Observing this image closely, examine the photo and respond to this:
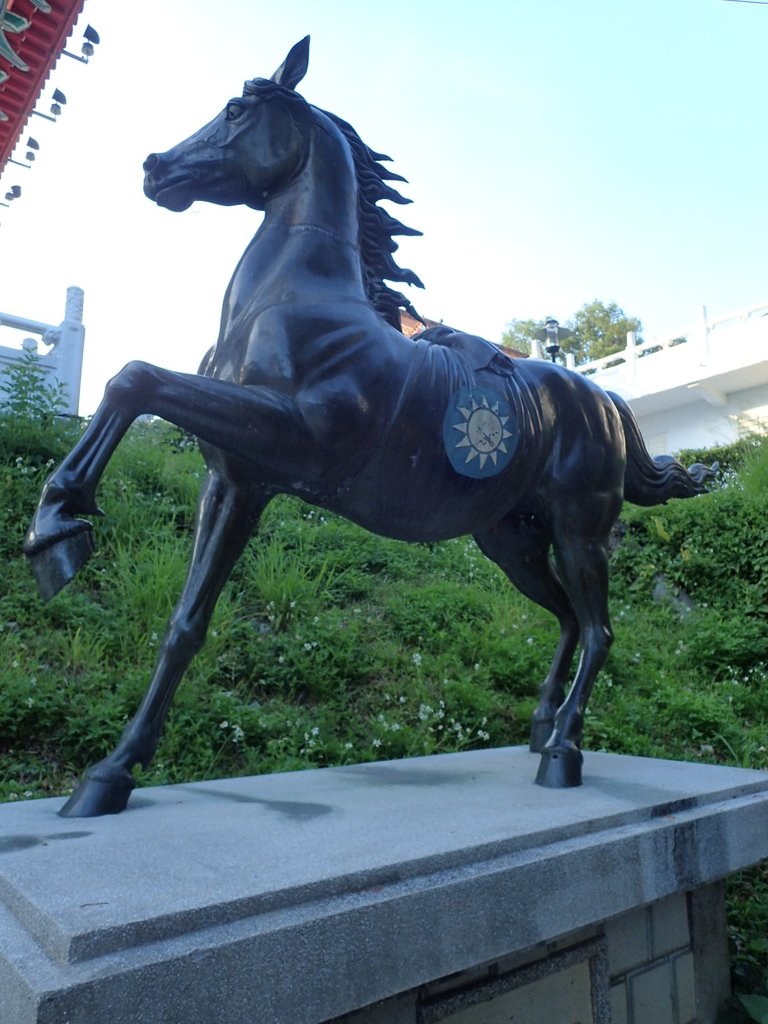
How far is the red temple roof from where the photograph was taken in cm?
450

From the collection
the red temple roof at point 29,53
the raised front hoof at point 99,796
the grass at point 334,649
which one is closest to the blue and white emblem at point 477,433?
the raised front hoof at point 99,796

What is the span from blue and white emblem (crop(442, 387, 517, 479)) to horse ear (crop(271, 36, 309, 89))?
1.06m

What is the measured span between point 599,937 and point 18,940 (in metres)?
1.41

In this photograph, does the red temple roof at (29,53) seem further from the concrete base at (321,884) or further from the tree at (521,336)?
the tree at (521,336)

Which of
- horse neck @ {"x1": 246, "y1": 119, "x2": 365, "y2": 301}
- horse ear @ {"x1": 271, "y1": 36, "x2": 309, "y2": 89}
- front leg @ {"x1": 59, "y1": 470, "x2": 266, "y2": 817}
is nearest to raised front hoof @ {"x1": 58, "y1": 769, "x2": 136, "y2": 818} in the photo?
front leg @ {"x1": 59, "y1": 470, "x2": 266, "y2": 817}

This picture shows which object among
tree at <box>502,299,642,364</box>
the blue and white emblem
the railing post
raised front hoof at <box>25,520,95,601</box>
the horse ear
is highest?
tree at <box>502,299,642,364</box>

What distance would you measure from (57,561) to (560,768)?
1.51 meters

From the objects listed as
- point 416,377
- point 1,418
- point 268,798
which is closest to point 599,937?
point 268,798

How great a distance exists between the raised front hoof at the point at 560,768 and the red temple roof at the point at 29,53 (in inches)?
175

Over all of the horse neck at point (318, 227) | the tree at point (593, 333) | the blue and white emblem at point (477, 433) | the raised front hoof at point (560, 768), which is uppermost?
the tree at point (593, 333)

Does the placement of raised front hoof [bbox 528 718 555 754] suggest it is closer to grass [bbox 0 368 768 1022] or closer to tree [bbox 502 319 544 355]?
grass [bbox 0 368 768 1022]

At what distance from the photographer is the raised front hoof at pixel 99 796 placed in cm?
182

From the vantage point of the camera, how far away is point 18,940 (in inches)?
45.2

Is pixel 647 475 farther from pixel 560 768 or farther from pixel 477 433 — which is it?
pixel 560 768
